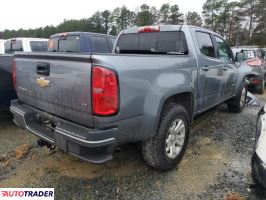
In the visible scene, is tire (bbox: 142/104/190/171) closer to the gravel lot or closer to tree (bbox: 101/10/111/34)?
the gravel lot

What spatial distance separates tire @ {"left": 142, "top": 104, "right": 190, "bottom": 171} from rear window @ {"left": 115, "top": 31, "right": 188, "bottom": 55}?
1022 mm

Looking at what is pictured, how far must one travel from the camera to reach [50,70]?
2893 millimetres

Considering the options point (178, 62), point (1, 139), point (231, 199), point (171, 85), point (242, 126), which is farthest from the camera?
point (242, 126)

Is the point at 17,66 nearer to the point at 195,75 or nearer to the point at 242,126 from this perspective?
the point at 195,75

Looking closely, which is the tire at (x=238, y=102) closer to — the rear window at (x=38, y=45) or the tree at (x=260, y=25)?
the rear window at (x=38, y=45)

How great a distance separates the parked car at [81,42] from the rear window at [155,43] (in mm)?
3250

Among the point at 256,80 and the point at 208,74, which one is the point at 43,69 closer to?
the point at 208,74

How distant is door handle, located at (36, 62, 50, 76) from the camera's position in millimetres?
2928

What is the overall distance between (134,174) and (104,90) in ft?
4.74

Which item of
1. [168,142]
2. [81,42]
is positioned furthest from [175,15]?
[168,142]

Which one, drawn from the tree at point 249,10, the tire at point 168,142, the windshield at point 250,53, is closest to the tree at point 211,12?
the tree at point 249,10

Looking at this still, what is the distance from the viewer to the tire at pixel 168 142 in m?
3.15

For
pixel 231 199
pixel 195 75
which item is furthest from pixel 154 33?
pixel 231 199

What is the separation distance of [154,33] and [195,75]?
38.3 inches
